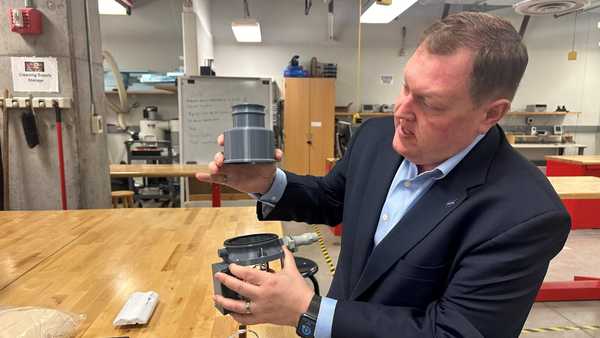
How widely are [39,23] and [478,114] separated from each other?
2.54 meters

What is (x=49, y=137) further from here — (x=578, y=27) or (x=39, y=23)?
(x=578, y=27)

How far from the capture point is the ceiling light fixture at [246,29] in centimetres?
528

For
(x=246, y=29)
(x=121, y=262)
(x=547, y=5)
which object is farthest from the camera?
(x=246, y=29)

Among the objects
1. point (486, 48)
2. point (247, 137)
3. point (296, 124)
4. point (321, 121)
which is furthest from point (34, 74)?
point (321, 121)

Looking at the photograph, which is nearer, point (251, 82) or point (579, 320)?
point (579, 320)

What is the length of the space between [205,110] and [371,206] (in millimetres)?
4034

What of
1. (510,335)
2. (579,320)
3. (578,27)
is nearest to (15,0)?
(510,335)

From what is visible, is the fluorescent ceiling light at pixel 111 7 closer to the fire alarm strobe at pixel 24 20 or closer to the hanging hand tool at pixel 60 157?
the fire alarm strobe at pixel 24 20

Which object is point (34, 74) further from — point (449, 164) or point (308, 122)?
point (308, 122)

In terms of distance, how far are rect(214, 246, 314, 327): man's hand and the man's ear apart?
49 cm

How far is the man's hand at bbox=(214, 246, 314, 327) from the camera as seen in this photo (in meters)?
0.69

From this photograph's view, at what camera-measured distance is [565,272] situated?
3.28 m

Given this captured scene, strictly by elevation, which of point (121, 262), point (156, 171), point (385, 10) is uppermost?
point (385, 10)

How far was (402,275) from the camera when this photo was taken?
787 millimetres
